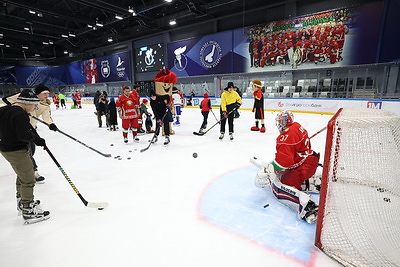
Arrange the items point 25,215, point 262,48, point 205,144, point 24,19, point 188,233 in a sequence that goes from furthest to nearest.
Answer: point 24,19 → point 262,48 → point 205,144 → point 25,215 → point 188,233

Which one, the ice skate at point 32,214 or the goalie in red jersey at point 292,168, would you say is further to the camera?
the ice skate at point 32,214

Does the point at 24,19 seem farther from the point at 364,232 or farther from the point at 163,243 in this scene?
the point at 364,232

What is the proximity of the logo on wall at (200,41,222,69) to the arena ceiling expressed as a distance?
74.8 inches

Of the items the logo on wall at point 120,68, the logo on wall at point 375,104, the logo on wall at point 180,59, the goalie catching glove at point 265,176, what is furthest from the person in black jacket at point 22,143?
the logo on wall at point 120,68

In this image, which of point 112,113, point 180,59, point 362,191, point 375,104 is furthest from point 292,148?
point 180,59

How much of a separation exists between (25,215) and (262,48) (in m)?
13.9

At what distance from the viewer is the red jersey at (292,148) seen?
6.09 feet

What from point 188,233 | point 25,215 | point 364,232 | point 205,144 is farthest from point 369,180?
point 25,215

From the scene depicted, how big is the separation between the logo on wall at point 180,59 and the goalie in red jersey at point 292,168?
632 inches

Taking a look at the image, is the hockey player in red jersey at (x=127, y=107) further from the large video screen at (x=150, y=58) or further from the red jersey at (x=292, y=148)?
the large video screen at (x=150, y=58)

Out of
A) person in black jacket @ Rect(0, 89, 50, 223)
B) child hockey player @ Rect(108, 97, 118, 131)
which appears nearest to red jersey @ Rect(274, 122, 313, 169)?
person in black jacket @ Rect(0, 89, 50, 223)

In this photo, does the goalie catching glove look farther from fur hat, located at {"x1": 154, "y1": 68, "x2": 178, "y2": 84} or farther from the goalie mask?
fur hat, located at {"x1": 154, "y1": 68, "x2": 178, "y2": 84}

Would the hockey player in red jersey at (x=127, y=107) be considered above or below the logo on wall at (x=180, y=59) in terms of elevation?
below

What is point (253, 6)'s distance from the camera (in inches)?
528
